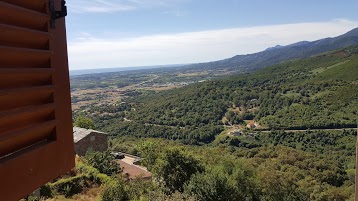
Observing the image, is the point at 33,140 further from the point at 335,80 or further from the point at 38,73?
the point at 335,80

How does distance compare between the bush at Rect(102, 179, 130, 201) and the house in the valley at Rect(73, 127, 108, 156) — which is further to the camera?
the house in the valley at Rect(73, 127, 108, 156)

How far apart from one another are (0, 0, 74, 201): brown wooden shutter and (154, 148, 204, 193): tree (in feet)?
46.6

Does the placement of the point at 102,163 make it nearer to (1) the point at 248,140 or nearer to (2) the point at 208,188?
(2) the point at 208,188

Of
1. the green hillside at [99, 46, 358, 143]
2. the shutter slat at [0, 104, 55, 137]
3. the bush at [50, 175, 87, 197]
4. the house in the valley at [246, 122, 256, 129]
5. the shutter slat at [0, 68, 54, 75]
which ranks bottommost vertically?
the house in the valley at [246, 122, 256, 129]

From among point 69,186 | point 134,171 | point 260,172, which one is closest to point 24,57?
point 69,186

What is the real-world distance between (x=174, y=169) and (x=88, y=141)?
663 cm

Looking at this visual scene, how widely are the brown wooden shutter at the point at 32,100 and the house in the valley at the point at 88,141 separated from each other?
18193 millimetres

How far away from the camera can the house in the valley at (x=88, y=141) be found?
19.6 metres

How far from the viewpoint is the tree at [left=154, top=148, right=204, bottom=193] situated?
15.9 metres

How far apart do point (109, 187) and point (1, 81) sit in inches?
372

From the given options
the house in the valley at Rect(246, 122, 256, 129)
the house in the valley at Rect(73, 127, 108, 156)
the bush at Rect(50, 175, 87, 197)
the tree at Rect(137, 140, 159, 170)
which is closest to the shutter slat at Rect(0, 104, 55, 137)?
the bush at Rect(50, 175, 87, 197)

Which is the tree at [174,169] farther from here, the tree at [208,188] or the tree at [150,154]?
the tree at [150,154]

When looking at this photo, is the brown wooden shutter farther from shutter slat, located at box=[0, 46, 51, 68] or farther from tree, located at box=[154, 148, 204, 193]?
tree, located at box=[154, 148, 204, 193]

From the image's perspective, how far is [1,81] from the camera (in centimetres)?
138
